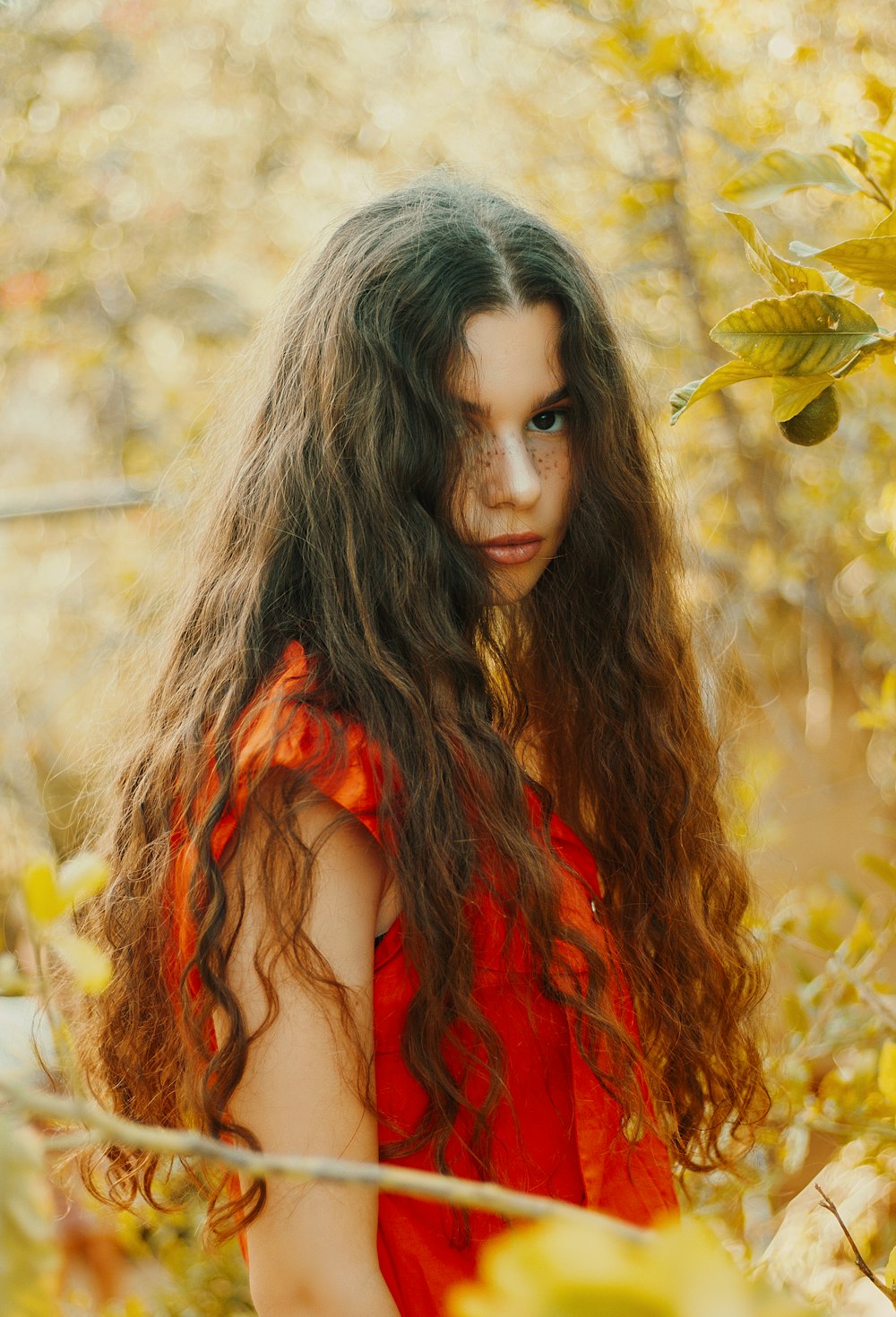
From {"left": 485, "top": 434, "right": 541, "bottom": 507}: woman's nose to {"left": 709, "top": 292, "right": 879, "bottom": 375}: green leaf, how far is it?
0.38 meters

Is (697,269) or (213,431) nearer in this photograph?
(213,431)

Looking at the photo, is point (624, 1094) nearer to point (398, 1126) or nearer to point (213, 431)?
point (398, 1126)

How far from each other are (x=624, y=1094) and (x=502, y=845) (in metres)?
0.29

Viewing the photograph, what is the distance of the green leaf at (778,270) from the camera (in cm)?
96

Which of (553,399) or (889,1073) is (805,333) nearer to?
(553,399)

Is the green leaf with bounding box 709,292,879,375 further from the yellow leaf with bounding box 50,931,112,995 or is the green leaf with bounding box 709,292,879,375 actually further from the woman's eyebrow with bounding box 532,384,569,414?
the yellow leaf with bounding box 50,931,112,995

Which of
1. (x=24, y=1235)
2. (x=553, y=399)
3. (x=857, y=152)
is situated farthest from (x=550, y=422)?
(x=24, y=1235)

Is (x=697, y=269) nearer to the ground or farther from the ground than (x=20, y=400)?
farther from the ground

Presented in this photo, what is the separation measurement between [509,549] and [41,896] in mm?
909

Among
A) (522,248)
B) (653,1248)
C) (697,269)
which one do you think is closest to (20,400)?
(697,269)

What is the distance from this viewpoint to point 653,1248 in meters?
0.33

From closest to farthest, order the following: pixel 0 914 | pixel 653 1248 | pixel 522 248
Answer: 1. pixel 653 1248
2. pixel 522 248
3. pixel 0 914

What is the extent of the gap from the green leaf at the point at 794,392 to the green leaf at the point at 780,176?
26 cm

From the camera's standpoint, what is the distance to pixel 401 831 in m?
1.14
